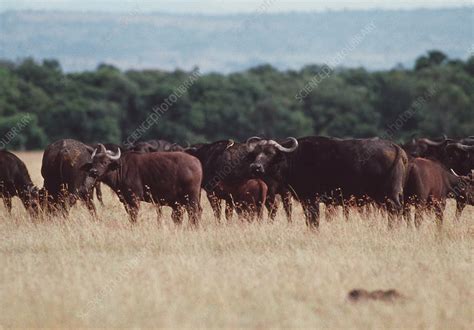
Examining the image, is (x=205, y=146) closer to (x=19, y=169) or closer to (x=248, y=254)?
(x=19, y=169)

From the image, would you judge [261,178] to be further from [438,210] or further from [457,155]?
[457,155]

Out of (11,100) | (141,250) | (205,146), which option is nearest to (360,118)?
(11,100)

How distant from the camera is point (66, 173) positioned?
1845 cm

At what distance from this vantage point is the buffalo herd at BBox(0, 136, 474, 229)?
16.7m

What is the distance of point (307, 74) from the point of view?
371 feet

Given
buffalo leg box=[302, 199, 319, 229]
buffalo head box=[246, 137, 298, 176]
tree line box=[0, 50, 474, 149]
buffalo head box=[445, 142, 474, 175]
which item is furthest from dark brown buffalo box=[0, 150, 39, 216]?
tree line box=[0, 50, 474, 149]

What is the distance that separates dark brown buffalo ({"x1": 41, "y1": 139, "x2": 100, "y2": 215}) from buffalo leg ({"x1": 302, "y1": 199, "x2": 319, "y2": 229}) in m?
3.83

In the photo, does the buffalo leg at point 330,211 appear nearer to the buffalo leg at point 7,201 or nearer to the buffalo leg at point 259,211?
the buffalo leg at point 259,211

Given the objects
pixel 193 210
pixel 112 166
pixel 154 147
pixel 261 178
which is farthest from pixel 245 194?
pixel 154 147

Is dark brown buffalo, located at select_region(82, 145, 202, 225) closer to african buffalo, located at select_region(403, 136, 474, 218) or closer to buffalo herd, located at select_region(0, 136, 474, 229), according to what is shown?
buffalo herd, located at select_region(0, 136, 474, 229)

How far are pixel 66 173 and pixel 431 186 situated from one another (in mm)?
6423

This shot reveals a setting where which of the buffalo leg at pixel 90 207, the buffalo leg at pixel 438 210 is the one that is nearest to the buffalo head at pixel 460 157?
the buffalo leg at pixel 438 210

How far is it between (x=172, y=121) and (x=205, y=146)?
60.4 meters

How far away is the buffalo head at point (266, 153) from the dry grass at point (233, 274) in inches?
39.9
